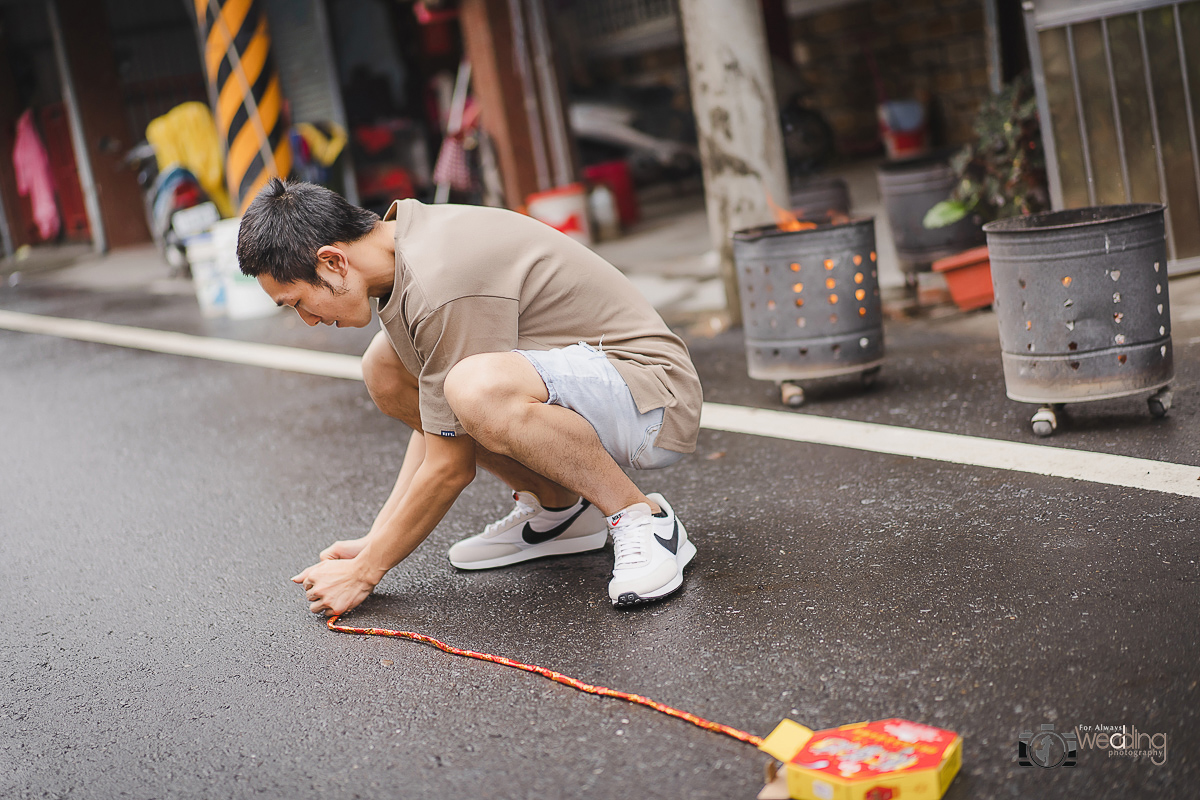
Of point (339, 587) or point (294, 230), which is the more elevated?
point (294, 230)

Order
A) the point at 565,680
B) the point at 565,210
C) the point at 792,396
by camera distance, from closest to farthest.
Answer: the point at 565,680 < the point at 792,396 < the point at 565,210

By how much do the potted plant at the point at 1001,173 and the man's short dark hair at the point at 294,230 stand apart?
3514mm

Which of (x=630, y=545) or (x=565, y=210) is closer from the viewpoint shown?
(x=630, y=545)

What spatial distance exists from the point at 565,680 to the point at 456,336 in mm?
816

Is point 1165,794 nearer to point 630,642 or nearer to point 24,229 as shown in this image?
point 630,642

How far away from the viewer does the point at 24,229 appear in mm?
18156

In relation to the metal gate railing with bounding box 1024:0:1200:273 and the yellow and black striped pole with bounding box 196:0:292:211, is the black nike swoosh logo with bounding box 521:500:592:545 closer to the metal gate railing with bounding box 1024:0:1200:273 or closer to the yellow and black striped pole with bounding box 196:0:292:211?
the metal gate railing with bounding box 1024:0:1200:273

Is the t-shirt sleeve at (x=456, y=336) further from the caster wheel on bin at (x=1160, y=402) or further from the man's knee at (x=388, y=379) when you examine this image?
the caster wheel on bin at (x=1160, y=402)

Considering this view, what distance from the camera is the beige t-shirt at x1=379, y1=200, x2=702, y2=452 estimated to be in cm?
270

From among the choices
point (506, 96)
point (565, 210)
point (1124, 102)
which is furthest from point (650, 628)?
point (506, 96)

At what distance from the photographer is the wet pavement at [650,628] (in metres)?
2.21

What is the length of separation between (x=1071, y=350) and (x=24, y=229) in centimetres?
1806

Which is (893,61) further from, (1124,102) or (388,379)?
(388,379)

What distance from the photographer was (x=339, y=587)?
118 inches
